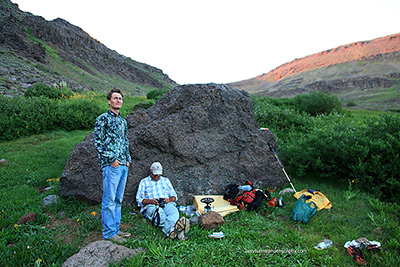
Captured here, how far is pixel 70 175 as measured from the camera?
4.78 meters

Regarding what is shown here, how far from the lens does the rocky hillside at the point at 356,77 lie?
176 feet

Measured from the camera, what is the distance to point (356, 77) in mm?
85062

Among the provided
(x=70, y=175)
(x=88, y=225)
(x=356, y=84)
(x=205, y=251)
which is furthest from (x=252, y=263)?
(x=356, y=84)

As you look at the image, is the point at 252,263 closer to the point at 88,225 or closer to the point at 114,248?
the point at 114,248

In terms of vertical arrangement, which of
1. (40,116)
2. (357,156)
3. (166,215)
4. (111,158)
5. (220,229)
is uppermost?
(40,116)

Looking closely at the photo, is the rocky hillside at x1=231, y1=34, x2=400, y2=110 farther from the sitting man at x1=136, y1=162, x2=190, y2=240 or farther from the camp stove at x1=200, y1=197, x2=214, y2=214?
the sitting man at x1=136, y1=162, x2=190, y2=240

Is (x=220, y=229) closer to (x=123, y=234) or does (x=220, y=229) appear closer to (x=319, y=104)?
(x=123, y=234)

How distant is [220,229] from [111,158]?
2.44m

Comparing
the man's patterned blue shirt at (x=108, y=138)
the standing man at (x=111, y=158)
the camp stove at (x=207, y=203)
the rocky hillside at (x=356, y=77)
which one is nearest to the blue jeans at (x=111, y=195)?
the standing man at (x=111, y=158)

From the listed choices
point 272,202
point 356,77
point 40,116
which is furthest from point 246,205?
point 356,77

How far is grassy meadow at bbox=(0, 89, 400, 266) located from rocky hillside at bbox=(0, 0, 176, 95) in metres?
13.3

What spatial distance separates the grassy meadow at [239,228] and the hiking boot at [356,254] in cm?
9

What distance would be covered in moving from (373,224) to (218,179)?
334cm

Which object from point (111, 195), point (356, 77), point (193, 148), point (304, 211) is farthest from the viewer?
point (356, 77)
